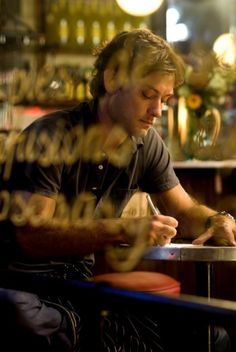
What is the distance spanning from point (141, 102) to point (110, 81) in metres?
0.22

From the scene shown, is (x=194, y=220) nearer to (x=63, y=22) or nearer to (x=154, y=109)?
(x=154, y=109)

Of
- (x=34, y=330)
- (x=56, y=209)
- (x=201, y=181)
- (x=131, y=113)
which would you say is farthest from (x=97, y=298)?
(x=201, y=181)

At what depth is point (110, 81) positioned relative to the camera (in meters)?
2.85

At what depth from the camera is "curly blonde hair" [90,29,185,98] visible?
2719 millimetres

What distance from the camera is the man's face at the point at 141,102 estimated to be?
105 inches

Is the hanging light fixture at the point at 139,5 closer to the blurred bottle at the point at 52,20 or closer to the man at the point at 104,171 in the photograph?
the blurred bottle at the point at 52,20

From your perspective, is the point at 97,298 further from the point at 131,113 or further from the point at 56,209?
the point at 131,113

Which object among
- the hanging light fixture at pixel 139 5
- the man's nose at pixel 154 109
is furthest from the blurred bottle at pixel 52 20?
the man's nose at pixel 154 109

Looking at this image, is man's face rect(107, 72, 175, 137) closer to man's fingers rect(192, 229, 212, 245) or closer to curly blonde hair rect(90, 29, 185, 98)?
curly blonde hair rect(90, 29, 185, 98)

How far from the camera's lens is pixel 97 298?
166cm

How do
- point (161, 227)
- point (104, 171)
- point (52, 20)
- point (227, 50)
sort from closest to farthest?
1. point (161, 227)
2. point (104, 171)
3. point (227, 50)
4. point (52, 20)

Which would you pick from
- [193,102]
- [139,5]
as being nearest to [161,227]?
[193,102]

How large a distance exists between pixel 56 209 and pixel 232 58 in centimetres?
309

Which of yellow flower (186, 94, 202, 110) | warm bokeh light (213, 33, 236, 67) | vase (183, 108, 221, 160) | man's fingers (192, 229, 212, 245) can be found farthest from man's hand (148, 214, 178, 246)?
warm bokeh light (213, 33, 236, 67)
